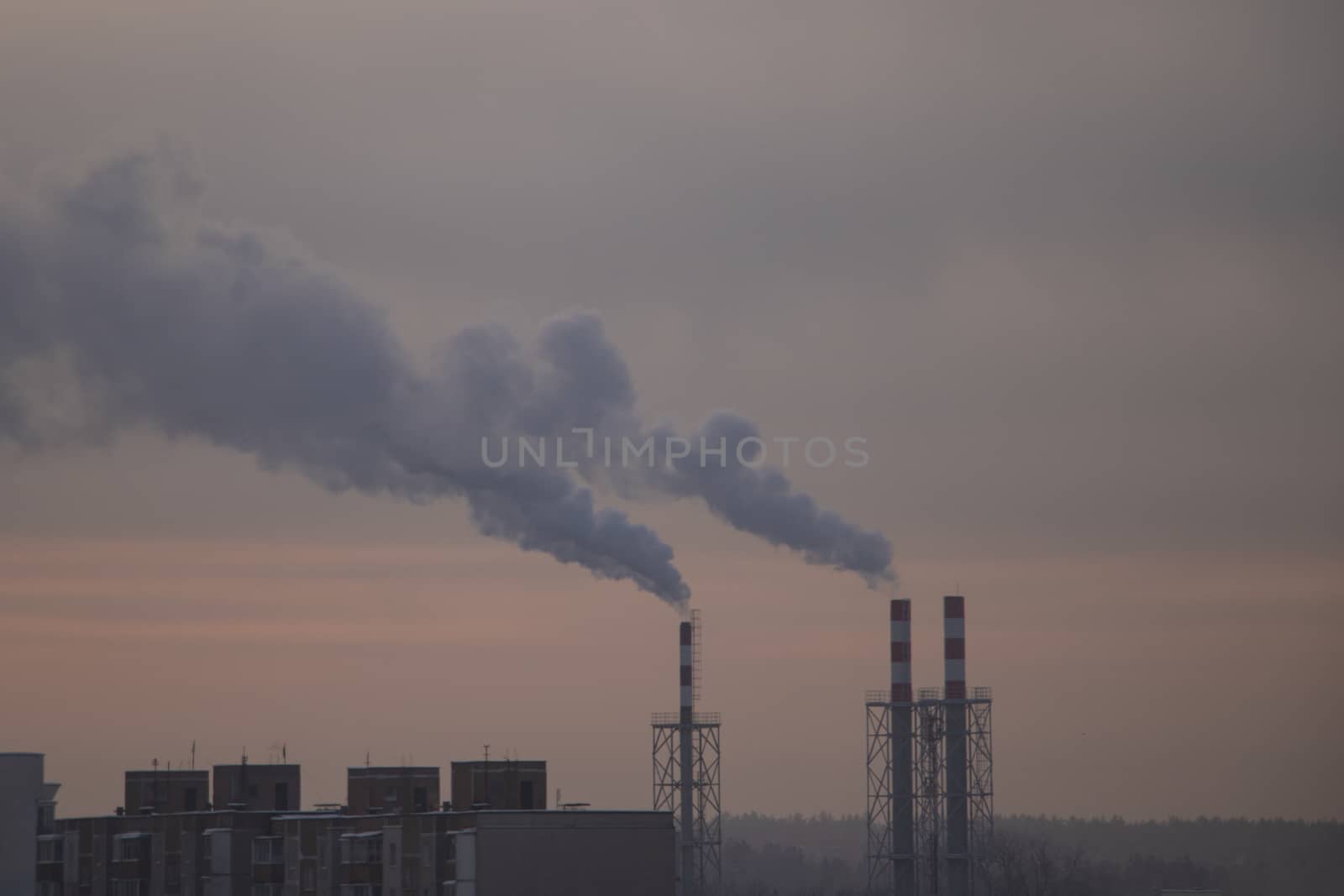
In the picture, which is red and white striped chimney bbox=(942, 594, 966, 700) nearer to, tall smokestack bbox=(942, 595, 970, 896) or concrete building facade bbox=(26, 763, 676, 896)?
tall smokestack bbox=(942, 595, 970, 896)

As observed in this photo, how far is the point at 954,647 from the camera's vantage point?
335 ft

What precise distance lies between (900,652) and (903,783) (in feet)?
21.4

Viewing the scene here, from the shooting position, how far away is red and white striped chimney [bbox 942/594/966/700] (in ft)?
333

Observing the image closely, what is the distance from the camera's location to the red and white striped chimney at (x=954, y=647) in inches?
3991

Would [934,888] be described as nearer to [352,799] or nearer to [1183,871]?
[352,799]

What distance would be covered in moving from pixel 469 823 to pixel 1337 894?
390 ft

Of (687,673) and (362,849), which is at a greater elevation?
(687,673)

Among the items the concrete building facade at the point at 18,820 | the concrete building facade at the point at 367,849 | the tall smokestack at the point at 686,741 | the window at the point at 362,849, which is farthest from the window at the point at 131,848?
the tall smokestack at the point at 686,741

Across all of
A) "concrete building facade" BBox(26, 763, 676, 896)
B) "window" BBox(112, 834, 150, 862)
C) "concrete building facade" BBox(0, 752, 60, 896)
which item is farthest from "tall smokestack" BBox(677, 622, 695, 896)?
"concrete building facade" BBox(0, 752, 60, 896)

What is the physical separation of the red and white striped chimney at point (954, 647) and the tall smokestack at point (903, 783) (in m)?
2.03

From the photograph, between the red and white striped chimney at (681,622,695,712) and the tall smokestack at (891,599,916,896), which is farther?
the red and white striped chimney at (681,622,695,712)

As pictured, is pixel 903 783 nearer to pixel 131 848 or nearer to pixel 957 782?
pixel 957 782

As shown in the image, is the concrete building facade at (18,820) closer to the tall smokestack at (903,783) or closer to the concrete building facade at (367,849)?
the concrete building facade at (367,849)

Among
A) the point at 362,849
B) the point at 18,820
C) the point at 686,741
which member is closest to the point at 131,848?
the point at 362,849
